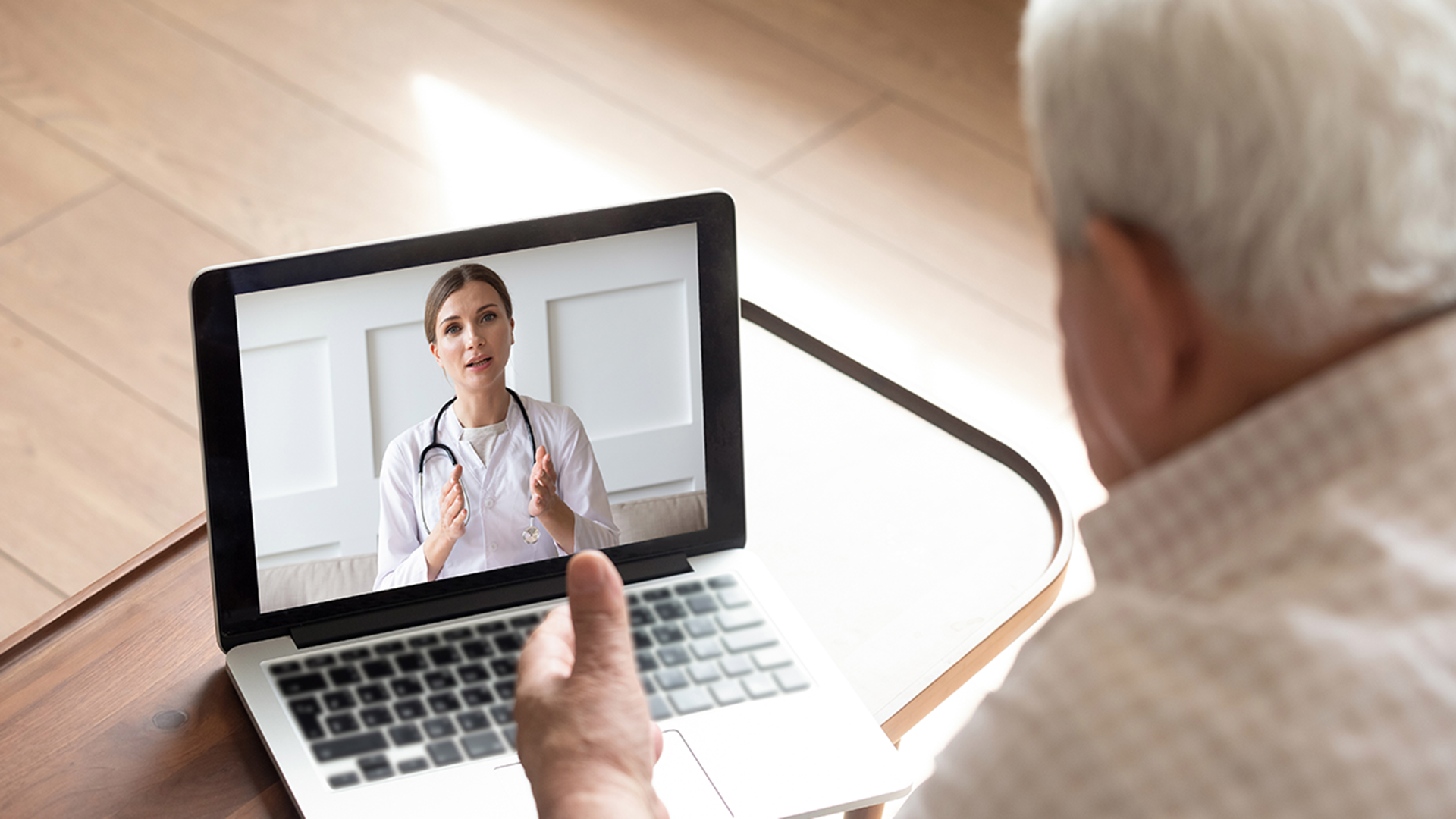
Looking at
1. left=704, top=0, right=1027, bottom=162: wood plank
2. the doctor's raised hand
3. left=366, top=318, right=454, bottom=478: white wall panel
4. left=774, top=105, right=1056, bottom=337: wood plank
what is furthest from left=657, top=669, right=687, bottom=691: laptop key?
left=704, top=0, right=1027, bottom=162: wood plank

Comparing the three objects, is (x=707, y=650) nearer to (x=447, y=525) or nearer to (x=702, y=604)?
(x=702, y=604)

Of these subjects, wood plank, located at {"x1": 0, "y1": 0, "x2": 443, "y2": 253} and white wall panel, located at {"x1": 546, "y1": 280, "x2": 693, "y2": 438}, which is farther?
wood plank, located at {"x1": 0, "y1": 0, "x2": 443, "y2": 253}

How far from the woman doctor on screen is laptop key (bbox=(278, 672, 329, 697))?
2.7 inches

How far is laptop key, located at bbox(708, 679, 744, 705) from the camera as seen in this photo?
861mm

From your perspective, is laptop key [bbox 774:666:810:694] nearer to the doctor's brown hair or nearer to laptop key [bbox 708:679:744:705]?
laptop key [bbox 708:679:744:705]

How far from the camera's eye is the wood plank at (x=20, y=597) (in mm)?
1673

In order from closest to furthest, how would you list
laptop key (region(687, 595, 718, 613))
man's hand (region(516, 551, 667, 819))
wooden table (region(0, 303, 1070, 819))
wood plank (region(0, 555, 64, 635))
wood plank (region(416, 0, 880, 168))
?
man's hand (region(516, 551, 667, 819)) < wooden table (region(0, 303, 1070, 819)) < laptop key (region(687, 595, 718, 613)) < wood plank (region(0, 555, 64, 635)) < wood plank (region(416, 0, 880, 168))

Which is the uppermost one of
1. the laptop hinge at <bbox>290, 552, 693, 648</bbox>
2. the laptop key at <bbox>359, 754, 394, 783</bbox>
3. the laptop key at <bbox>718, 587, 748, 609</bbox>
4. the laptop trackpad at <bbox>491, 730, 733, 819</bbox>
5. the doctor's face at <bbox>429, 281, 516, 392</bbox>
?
the doctor's face at <bbox>429, 281, 516, 392</bbox>

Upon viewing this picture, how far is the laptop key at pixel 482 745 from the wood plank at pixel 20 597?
3.46 feet

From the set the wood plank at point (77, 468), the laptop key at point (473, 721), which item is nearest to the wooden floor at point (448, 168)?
the wood plank at point (77, 468)

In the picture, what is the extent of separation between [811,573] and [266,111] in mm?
1681

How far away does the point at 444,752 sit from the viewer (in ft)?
2.67

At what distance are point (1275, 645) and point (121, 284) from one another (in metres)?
1.88

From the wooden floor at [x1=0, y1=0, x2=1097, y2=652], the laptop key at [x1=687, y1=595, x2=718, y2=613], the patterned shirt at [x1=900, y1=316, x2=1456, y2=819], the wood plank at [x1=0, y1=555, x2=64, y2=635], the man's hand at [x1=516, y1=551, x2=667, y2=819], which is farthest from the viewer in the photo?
the wooden floor at [x1=0, y1=0, x2=1097, y2=652]
